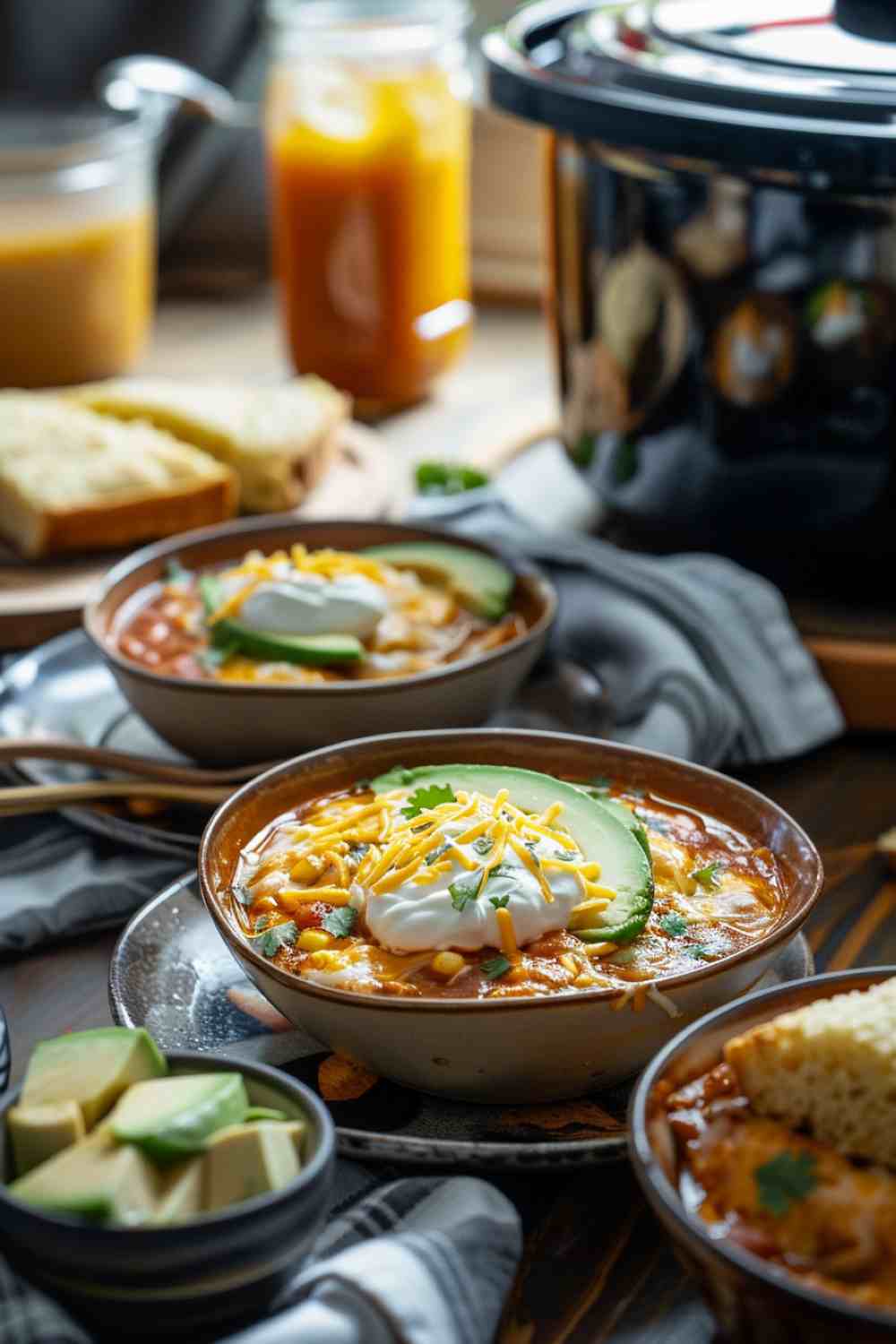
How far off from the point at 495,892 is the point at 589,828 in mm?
127

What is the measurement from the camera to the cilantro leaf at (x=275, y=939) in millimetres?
1126

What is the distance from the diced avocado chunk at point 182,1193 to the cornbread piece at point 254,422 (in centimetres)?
142

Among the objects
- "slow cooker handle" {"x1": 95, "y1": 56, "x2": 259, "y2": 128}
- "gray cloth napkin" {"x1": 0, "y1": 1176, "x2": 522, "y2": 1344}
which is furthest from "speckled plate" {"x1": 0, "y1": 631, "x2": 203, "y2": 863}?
"slow cooker handle" {"x1": 95, "y1": 56, "x2": 259, "y2": 128}

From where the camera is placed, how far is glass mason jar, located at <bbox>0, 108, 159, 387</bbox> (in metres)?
2.52

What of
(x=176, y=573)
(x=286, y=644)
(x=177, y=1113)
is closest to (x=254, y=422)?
(x=176, y=573)

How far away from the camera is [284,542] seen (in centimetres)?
186

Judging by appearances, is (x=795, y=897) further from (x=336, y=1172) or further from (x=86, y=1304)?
(x=86, y=1304)

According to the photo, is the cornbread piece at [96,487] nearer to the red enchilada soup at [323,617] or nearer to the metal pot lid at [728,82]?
the red enchilada soup at [323,617]

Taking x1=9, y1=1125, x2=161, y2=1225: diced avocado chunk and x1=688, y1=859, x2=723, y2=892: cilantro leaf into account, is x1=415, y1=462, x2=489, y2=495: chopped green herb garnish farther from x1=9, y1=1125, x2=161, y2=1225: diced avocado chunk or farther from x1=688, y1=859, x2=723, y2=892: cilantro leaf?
x1=9, y1=1125, x2=161, y2=1225: diced avocado chunk

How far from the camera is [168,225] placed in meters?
3.32

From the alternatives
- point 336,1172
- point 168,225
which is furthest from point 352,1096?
point 168,225

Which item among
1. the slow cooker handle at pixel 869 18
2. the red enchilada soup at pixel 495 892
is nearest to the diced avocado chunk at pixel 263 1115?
the red enchilada soup at pixel 495 892

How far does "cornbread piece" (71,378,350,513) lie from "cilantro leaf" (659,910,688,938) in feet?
3.95

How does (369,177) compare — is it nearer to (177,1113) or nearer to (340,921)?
(340,921)
